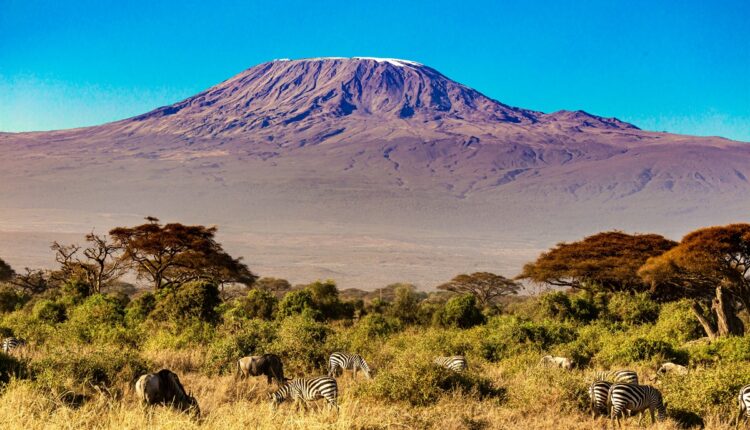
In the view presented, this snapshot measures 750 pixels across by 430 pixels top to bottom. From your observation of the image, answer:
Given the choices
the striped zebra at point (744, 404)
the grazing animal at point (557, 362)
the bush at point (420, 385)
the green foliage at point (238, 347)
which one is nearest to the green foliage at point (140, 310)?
the green foliage at point (238, 347)

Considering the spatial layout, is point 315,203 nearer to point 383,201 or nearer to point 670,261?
point 383,201

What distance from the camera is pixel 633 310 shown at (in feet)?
69.7

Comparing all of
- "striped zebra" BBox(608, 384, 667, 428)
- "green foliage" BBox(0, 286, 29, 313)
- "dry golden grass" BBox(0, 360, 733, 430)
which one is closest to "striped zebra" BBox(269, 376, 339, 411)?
"dry golden grass" BBox(0, 360, 733, 430)

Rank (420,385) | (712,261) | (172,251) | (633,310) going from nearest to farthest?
(420,385)
(712,261)
(633,310)
(172,251)

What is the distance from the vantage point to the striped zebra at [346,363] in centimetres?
1220

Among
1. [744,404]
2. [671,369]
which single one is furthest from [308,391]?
[671,369]

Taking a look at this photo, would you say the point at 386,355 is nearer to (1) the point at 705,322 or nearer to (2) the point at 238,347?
(2) the point at 238,347

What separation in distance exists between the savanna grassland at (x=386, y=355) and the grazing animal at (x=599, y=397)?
7.5 inches

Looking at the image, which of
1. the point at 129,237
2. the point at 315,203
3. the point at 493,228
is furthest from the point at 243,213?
the point at 129,237

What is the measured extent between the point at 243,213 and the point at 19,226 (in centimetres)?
4879

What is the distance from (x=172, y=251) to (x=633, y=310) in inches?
810

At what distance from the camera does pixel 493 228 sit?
15025 centimetres

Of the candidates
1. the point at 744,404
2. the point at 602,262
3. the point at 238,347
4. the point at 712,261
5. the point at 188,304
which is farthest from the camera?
the point at 602,262

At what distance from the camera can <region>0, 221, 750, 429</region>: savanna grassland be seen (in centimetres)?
771
